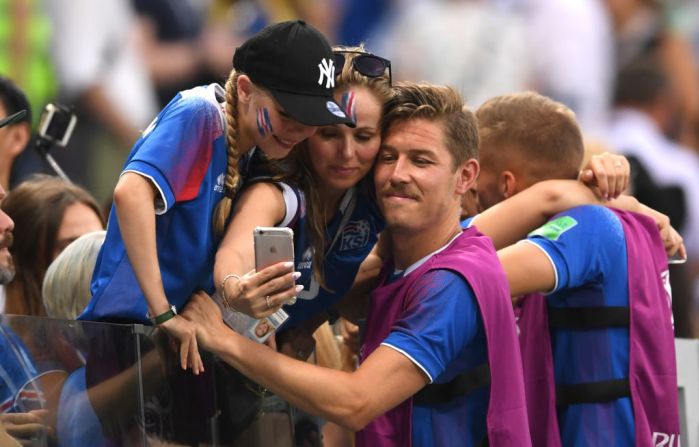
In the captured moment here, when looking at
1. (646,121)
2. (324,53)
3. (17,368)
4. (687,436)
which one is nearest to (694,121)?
(646,121)

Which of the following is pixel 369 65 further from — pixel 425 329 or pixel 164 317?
pixel 164 317

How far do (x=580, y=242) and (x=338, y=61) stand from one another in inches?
39.3

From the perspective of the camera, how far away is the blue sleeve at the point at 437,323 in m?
3.45

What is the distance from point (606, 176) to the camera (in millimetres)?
4137

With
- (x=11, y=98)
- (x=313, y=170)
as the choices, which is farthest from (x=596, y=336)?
(x=11, y=98)

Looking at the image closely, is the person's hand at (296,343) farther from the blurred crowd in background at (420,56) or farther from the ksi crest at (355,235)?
the blurred crowd in background at (420,56)

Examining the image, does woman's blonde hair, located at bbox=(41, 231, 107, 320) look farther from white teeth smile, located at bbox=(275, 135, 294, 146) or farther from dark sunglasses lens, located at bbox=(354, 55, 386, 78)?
dark sunglasses lens, located at bbox=(354, 55, 386, 78)

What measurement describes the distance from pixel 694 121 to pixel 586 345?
771 cm

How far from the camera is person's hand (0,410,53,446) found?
3.07 metres

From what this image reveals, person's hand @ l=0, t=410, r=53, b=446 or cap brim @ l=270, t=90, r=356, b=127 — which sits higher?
cap brim @ l=270, t=90, r=356, b=127

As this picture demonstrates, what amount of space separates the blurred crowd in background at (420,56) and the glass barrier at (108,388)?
17.3 ft

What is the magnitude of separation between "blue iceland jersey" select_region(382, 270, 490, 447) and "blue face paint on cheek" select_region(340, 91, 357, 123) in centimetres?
51

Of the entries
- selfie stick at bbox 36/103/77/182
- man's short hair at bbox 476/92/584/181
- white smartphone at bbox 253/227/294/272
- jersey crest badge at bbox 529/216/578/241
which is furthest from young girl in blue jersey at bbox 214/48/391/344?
selfie stick at bbox 36/103/77/182

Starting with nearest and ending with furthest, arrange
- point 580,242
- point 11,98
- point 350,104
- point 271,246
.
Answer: point 271,246 → point 350,104 → point 580,242 → point 11,98
